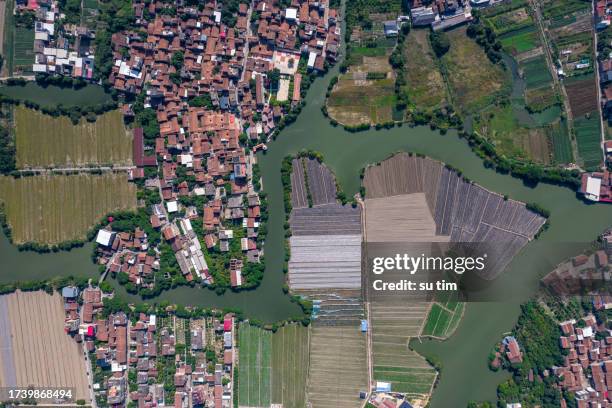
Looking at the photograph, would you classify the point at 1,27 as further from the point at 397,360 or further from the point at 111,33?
the point at 397,360

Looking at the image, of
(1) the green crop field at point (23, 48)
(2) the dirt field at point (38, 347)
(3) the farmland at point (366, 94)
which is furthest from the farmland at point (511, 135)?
(2) the dirt field at point (38, 347)

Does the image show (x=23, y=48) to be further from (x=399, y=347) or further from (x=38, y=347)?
(x=399, y=347)

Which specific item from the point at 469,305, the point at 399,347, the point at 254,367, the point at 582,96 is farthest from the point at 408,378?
the point at 582,96

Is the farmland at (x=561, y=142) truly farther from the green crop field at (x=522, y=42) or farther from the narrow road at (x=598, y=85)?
the green crop field at (x=522, y=42)

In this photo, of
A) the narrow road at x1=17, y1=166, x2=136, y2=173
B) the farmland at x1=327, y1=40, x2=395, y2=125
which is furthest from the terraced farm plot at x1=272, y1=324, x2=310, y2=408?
the narrow road at x1=17, y1=166, x2=136, y2=173

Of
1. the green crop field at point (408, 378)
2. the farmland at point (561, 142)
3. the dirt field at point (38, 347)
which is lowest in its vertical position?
the green crop field at point (408, 378)

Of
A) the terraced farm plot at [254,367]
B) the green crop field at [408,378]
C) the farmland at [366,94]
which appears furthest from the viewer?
the farmland at [366,94]

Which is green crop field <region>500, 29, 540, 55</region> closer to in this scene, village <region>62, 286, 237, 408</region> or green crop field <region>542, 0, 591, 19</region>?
green crop field <region>542, 0, 591, 19</region>
